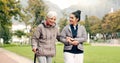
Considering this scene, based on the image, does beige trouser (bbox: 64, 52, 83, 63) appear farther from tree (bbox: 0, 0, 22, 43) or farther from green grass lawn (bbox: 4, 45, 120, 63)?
tree (bbox: 0, 0, 22, 43)

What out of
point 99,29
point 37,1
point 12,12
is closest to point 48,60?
point 12,12

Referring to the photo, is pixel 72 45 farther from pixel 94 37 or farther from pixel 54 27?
pixel 94 37

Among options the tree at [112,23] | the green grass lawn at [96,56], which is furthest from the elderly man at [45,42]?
the tree at [112,23]

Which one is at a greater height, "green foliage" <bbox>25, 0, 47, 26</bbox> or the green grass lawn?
"green foliage" <bbox>25, 0, 47, 26</bbox>

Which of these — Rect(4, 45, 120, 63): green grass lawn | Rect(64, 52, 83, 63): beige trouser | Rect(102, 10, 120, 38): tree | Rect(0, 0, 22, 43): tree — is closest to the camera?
Rect(64, 52, 83, 63): beige trouser

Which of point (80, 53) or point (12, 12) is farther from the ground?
point (12, 12)

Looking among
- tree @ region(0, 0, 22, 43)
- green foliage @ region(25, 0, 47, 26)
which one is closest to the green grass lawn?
tree @ region(0, 0, 22, 43)

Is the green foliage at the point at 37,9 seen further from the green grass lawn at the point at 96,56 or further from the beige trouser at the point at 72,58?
the beige trouser at the point at 72,58

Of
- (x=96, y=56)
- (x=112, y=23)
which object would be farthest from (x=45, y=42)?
(x=112, y=23)

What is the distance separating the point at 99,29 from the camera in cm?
12725

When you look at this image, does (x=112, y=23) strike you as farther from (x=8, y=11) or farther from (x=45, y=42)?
(x=45, y=42)

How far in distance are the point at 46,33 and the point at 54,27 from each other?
7.9 inches

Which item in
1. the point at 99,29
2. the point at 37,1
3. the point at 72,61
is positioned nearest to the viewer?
the point at 72,61

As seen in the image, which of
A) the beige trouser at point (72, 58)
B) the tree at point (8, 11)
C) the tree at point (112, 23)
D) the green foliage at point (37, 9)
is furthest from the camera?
the tree at point (112, 23)
